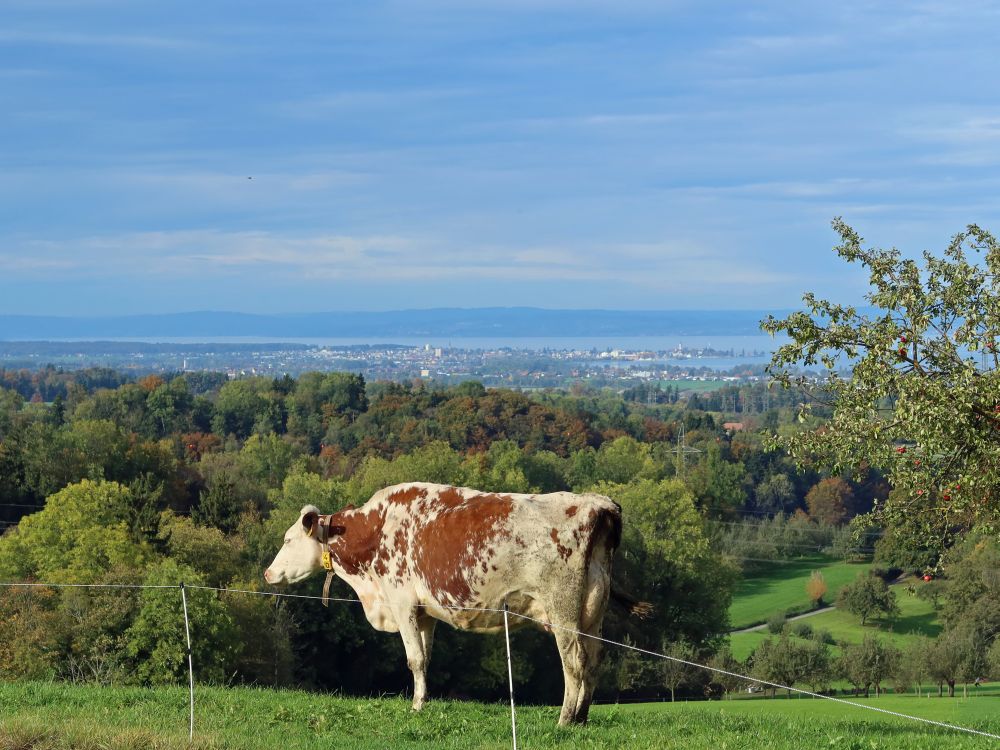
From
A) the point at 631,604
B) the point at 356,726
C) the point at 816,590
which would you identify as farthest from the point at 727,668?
the point at 356,726

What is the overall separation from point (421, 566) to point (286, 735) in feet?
10.8

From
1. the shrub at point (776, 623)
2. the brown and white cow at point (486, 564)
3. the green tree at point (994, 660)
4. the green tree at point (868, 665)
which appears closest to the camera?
the brown and white cow at point (486, 564)

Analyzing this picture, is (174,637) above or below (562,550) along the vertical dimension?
below

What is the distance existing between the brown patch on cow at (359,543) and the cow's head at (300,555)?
23.3 inches

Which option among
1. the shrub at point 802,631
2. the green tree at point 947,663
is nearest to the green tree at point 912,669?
the green tree at point 947,663

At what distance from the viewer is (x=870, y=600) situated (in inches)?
3344

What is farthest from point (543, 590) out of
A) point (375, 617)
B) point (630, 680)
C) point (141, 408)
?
point (141, 408)

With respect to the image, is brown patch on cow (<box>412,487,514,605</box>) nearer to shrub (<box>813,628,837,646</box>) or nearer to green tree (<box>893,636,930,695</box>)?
green tree (<box>893,636,930,695</box>)

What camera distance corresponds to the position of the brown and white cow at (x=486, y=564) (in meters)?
14.8

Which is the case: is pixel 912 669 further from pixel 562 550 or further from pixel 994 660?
pixel 562 550

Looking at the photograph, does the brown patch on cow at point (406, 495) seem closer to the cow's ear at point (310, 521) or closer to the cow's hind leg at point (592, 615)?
the cow's ear at point (310, 521)

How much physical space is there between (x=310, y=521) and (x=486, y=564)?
359 cm

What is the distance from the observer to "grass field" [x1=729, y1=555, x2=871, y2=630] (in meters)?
92.9

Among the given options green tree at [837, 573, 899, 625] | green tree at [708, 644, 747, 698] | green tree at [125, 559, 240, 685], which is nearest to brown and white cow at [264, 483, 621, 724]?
green tree at [125, 559, 240, 685]
